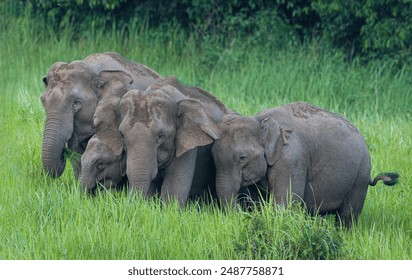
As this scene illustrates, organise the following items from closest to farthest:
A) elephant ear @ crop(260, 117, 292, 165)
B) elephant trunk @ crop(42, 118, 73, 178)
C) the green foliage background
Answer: elephant ear @ crop(260, 117, 292, 165), elephant trunk @ crop(42, 118, 73, 178), the green foliage background

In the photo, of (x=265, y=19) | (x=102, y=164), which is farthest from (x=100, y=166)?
(x=265, y=19)

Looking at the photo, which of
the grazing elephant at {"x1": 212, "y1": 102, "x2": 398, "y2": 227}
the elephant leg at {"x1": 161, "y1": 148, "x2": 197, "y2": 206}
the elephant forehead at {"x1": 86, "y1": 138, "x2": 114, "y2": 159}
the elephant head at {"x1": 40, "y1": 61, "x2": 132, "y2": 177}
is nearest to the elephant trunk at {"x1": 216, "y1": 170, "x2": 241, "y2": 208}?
the grazing elephant at {"x1": 212, "y1": 102, "x2": 398, "y2": 227}

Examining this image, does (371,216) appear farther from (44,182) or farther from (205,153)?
(44,182)

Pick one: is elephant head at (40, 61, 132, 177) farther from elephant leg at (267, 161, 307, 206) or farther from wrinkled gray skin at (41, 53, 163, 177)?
elephant leg at (267, 161, 307, 206)

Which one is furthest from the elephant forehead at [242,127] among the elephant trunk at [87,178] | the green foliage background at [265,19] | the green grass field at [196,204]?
the green foliage background at [265,19]

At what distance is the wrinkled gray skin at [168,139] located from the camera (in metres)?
8.80

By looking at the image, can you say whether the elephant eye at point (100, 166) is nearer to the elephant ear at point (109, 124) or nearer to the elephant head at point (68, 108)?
the elephant ear at point (109, 124)

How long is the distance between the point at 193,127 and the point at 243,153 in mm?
471

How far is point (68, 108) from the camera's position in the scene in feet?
31.3

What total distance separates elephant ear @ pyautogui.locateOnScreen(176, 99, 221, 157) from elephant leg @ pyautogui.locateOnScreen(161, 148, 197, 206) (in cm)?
11

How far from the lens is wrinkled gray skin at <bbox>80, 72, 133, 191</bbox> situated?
363 inches

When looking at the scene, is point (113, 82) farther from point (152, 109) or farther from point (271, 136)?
point (271, 136)

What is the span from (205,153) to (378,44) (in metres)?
7.03

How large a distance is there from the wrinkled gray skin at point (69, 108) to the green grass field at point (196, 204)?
0.99 feet
